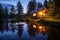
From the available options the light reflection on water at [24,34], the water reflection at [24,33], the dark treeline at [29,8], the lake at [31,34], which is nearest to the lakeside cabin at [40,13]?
the dark treeline at [29,8]

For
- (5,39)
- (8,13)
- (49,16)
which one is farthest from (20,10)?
(5,39)

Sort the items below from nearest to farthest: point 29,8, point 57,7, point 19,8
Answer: point 57,7 → point 19,8 → point 29,8

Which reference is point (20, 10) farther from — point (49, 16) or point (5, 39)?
point (5, 39)

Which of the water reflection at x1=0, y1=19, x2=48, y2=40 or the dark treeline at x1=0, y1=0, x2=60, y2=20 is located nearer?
the water reflection at x1=0, y1=19, x2=48, y2=40

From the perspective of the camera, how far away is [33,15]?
176 feet

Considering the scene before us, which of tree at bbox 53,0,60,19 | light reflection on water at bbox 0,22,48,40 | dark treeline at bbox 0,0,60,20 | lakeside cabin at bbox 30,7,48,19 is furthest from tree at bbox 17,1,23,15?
light reflection on water at bbox 0,22,48,40

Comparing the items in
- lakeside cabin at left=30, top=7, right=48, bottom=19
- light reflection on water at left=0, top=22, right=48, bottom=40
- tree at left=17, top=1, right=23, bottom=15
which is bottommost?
light reflection on water at left=0, top=22, right=48, bottom=40

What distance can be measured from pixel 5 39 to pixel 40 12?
37.9 metres

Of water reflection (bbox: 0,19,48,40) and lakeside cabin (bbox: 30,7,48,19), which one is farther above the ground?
lakeside cabin (bbox: 30,7,48,19)

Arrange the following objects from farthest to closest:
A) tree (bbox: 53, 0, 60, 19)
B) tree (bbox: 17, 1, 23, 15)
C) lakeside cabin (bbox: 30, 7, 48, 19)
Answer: tree (bbox: 17, 1, 23, 15), lakeside cabin (bbox: 30, 7, 48, 19), tree (bbox: 53, 0, 60, 19)

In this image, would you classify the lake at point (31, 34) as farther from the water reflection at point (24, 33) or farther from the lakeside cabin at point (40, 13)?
the lakeside cabin at point (40, 13)

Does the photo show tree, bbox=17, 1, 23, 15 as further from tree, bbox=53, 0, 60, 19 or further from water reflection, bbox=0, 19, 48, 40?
water reflection, bbox=0, 19, 48, 40

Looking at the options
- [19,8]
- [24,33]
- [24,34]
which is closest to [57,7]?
[24,33]

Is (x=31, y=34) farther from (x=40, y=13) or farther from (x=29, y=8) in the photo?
(x=29, y=8)
